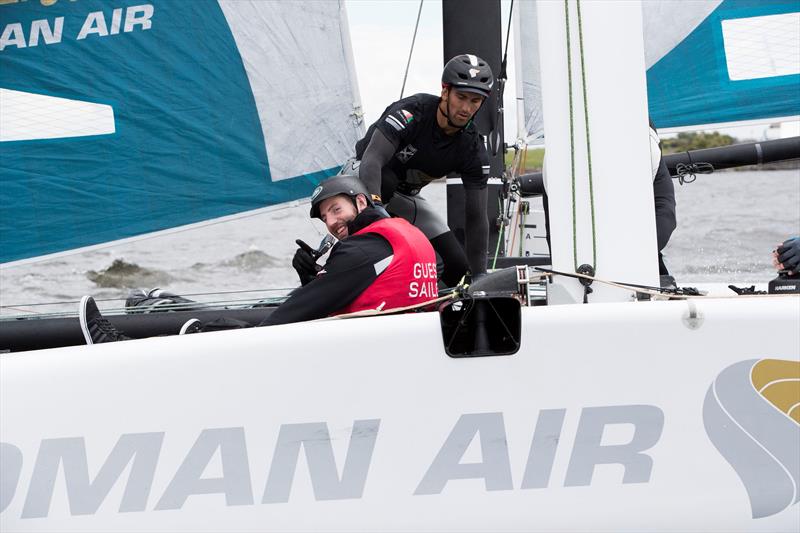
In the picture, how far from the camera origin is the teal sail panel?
560 cm

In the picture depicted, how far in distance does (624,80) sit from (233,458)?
1.23 meters

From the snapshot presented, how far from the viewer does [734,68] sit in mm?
5598

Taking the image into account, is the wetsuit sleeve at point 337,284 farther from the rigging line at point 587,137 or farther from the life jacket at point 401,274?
the rigging line at point 587,137

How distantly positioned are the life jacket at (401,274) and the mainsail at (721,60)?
3.05 meters

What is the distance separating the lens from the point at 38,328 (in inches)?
164

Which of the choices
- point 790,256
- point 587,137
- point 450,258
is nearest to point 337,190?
point 587,137

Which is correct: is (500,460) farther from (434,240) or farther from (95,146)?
(95,146)

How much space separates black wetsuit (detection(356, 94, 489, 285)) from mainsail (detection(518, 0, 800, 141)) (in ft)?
5.73

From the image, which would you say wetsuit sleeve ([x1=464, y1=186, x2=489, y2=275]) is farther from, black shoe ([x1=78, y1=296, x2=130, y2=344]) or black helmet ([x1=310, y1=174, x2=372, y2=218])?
black shoe ([x1=78, y1=296, x2=130, y2=344])

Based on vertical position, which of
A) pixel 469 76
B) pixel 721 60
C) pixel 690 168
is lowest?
pixel 690 168

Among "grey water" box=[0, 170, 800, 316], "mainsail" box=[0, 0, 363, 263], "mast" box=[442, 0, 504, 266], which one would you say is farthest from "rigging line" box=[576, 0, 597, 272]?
"grey water" box=[0, 170, 800, 316]

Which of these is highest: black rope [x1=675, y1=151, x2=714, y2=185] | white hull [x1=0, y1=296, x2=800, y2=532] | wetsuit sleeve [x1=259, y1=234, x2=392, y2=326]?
black rope [x1=675, y1=151, x2=714, y2=185]

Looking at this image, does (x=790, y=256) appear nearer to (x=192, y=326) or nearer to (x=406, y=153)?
(x=406, y=153)

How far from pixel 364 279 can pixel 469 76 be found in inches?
48.2
